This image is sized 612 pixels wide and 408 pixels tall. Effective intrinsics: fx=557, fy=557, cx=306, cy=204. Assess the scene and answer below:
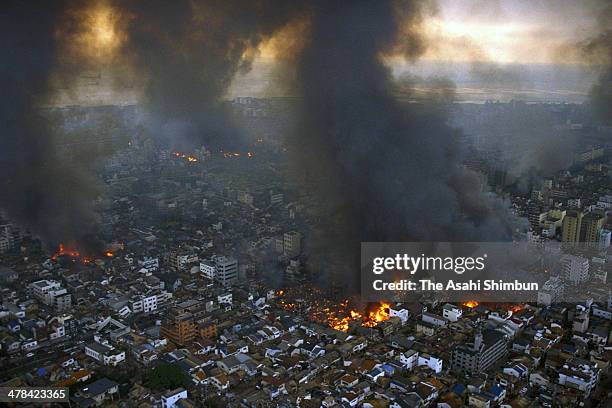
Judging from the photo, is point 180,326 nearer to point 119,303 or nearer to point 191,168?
point 119,303

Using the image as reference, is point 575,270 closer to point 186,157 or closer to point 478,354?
point 478,354

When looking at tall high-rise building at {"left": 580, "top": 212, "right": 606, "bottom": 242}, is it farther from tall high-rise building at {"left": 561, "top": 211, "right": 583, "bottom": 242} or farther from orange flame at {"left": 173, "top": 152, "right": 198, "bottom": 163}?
orange flame at {"left": 173, "top": 152, "right": 198, "bottom": 163}

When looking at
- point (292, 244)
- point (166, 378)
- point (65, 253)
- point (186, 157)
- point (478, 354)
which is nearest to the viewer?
point (166, 378)

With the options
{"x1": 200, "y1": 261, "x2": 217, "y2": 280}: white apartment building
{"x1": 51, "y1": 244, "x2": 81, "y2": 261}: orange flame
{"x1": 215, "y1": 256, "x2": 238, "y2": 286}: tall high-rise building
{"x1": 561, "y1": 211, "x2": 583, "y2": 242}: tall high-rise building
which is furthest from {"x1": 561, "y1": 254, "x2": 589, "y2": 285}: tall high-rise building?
{"x1": 51, "y1": 244, "x2": 81, "y2": 261}: orange flame

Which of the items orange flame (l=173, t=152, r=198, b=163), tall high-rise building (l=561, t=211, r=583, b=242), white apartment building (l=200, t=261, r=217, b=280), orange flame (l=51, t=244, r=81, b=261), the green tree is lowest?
the green tree

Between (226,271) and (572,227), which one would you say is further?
(572,227)

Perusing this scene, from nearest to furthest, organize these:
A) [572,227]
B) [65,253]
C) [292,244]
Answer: [65,253]
[292,244]
[572,227]

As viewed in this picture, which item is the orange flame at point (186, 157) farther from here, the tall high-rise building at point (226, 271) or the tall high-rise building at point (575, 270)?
the tall high-rise building at point (575, 270)

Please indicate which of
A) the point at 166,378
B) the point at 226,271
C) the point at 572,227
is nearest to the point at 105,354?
the point at 166,378
